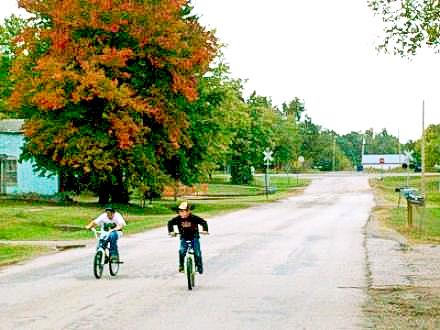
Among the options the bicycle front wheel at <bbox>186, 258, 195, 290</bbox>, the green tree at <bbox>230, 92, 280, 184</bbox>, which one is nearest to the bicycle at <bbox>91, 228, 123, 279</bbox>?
the bicycle front wheel at <bbox>186, 258, 195, 290</bbox>

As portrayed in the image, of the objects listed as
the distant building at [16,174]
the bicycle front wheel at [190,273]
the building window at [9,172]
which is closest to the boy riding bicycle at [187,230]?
the bicycle front wheel at [190,273]

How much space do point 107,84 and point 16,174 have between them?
1417 centimetres

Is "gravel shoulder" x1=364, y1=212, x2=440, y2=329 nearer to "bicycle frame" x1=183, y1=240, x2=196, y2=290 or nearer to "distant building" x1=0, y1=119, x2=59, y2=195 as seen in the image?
"bicycle frame" x1=183, y1=240, x2=196, y2=290

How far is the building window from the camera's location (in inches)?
2210

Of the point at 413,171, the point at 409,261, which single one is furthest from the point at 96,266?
the point at 413,171

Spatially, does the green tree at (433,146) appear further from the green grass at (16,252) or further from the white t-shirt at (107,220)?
the white t-shirt at (107,220)

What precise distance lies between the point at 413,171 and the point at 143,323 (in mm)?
128982

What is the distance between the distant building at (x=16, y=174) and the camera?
184 feet

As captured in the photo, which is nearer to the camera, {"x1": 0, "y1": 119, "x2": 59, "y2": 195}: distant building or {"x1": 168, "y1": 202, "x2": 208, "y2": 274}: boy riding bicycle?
{"x1": 168, "y1": 202, "x2": 208, "y2": 274}: boy riding bicycle

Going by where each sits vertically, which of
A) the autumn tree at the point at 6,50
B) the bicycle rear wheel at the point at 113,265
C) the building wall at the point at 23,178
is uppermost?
the autumn tree at the point at 6,50

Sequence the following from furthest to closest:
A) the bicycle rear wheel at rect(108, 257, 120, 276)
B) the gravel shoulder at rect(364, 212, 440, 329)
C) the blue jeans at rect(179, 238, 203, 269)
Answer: the bicycle rear wheel at rect(108, 257, 120, 276)
the blue jeans at rect(179, 238, 203, 269)
the gravel shoulder at rect(364, 212, 440, 329)

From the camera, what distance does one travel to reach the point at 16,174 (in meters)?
56.2

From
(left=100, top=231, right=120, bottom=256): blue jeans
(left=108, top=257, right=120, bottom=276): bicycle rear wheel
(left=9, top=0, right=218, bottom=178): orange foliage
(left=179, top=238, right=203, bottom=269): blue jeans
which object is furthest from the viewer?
(left=9, top=0, right=218, bottom=178): orange foliage

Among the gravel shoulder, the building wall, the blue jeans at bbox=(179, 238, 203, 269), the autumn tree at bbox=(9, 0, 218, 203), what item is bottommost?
the gravel shoulder
